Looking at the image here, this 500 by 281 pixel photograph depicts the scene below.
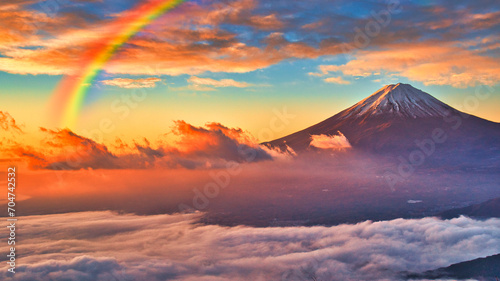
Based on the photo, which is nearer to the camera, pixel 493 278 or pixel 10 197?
pixel 10 197

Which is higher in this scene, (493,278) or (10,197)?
(10,197)
